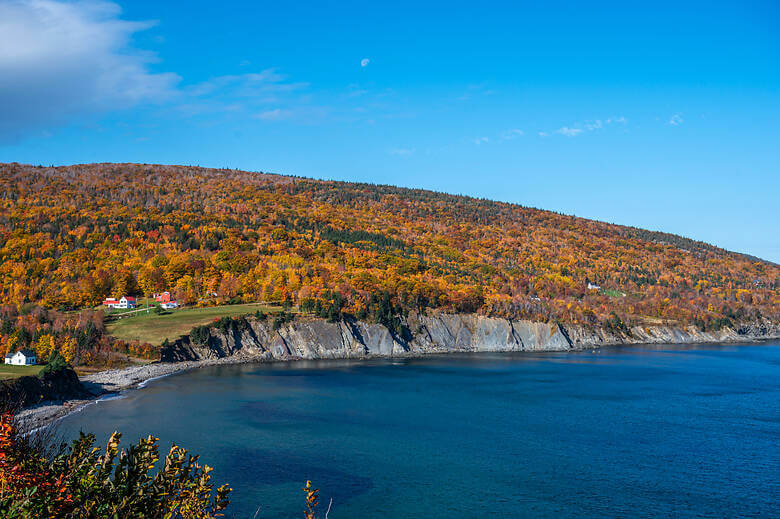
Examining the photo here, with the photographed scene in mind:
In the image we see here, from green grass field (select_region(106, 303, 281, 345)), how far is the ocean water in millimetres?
13886

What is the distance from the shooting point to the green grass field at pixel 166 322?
91875 mm

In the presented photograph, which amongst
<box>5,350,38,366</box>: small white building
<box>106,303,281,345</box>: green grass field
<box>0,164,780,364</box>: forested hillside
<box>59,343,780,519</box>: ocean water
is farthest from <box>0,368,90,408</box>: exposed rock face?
<box>0,164,780,364</box>: forested hillside

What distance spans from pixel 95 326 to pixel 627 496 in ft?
276

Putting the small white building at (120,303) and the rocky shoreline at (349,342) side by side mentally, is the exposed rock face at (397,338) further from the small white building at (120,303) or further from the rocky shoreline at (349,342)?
the small white building at (120,303)

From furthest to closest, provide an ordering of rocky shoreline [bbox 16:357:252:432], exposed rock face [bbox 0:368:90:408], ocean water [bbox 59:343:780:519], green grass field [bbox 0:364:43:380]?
green grass field [bbox 0:364:43:380] < exposed rock face [bbox 0:368:90:408] < rocky shoreline [bbox 16:357:252:432] < ocean water [bbox 59:343:780:519]

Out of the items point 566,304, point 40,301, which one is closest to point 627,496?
point 40,301

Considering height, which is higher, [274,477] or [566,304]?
[566,304]

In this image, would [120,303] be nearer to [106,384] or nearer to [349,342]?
[106,384]

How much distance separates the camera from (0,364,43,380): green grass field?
59.3 m

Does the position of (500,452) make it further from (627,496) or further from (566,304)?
(566,304)

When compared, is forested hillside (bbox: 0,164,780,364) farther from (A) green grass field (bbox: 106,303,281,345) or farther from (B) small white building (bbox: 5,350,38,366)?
(B) small white building (bbox: 5,350,38,366)

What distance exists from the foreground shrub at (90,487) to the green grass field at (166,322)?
85085 mm

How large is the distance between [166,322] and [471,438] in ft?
230

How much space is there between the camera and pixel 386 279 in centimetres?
13475
